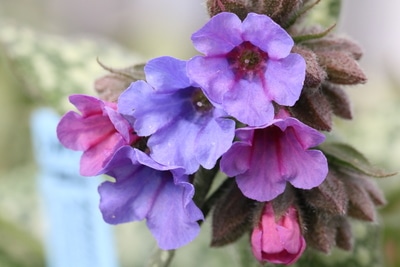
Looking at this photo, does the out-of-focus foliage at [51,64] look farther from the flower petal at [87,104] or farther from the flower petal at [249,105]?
the flower petal at [249,105]

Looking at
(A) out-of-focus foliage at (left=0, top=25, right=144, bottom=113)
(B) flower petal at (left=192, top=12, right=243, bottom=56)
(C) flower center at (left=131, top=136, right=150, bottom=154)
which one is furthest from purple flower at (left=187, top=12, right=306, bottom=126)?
(A) out-of-focus foliage at (left=0, top=25, right=144, bottom=113)

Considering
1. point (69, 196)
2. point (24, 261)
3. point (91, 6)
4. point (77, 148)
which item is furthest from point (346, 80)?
point (91, 6)

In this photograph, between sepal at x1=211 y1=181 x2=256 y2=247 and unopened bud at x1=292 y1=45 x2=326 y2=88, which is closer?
unopened bud at x1=292 y1=45 x2=326 y2=88

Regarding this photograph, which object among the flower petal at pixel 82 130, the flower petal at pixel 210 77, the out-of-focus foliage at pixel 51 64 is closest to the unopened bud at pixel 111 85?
the flower petal at pixel 82 130

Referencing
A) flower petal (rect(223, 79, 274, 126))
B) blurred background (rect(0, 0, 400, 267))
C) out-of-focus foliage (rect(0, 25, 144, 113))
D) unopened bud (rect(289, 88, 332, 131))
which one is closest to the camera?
flower petal (rect(223, 79, 274, 126))

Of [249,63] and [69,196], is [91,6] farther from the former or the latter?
[249,63]

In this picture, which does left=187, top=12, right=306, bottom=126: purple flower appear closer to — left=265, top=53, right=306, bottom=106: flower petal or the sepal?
left=265, top=53, right=306, bottom=106: flower petal
